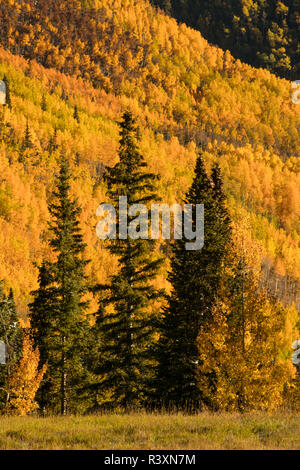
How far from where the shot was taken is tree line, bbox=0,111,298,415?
68.8ft

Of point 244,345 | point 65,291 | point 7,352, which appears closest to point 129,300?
point 65,291

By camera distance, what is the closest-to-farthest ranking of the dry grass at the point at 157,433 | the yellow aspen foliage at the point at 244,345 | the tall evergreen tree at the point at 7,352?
the dry grass at the point at 157,433
the yellow aspen foliage at the point at 244,345
the tall evergreen tree at the point at 7,352

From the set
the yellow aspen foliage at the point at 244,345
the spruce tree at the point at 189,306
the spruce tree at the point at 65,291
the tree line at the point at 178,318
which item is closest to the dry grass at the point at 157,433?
the yellow aspen foliage at the point at 244,345

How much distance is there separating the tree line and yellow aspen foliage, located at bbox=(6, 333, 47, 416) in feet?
12.0

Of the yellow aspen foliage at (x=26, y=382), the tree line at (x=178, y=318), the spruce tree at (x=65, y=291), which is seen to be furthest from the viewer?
the yellow aspen foliage at (x=26, y=382)

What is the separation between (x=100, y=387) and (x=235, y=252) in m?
9.06

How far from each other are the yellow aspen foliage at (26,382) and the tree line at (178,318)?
12.0 ft

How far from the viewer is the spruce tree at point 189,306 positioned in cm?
2298

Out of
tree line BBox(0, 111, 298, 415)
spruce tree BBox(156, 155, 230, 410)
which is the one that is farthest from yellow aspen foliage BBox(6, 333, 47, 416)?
spruce tree BBox(156, 155, 230, 410)

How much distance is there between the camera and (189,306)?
23859 millimetres

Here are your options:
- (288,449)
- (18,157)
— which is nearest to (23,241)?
(18,157)

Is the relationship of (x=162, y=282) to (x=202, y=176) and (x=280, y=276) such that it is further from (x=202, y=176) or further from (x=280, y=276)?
(x=202, y=176)

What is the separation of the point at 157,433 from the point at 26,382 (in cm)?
2167

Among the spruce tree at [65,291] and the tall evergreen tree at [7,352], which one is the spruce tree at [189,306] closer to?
the spruce tree at [65,291]
